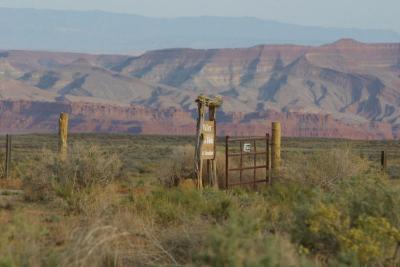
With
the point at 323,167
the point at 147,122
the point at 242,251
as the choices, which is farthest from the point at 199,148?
the point at 147,122

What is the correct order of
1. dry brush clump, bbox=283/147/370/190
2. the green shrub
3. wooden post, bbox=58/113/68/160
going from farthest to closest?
wooden post, bbox=58/113/68/160 < dry brush clump, bbox=283/147/370/190 < the green shrub

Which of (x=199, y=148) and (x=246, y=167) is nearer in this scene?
(x=199, y=148)

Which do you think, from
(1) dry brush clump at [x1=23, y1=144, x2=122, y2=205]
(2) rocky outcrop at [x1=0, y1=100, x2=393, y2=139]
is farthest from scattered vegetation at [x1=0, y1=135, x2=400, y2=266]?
(2) rocky outcrop at [x1=0, y1=100, x2=393, y2=139]

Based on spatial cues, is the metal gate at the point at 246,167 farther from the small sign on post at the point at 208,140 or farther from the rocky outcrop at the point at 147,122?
the rocky outcrop at the point at 147,122

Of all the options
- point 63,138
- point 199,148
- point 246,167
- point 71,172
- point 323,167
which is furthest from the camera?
point 63,138

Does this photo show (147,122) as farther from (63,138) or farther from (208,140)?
(208,140)

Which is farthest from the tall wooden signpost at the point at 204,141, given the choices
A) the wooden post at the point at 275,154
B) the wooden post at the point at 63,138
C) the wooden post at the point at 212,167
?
the wooden post at the point at 63,138

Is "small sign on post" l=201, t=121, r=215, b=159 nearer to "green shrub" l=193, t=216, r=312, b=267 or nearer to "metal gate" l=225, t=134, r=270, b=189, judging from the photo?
"metal gate" l=225, t=134, r=270, b=189

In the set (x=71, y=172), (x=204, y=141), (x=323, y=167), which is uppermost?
(x=204, y=141)

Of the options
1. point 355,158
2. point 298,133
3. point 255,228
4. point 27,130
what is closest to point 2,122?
point 27,130

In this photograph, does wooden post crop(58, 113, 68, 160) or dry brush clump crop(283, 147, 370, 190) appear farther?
wooden post crop(58, 113, 68, 160)

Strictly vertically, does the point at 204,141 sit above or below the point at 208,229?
above

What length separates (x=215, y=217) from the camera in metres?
14.9

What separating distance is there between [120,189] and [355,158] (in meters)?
6.32
